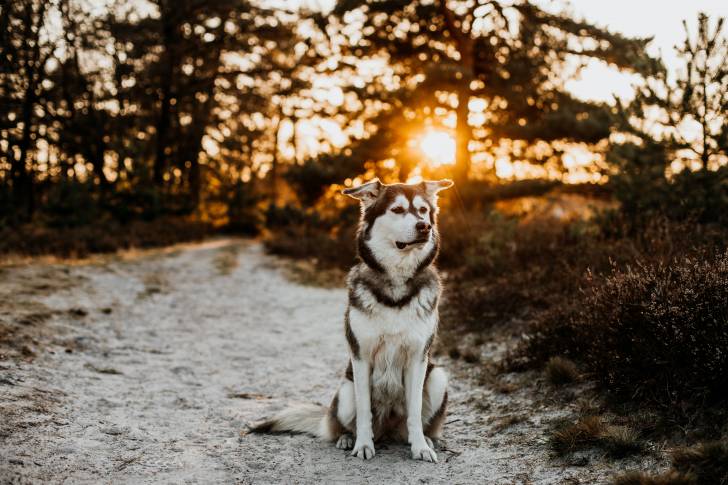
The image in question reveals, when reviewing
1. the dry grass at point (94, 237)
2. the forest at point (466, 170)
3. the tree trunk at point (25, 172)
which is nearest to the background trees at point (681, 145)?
the forest at point (466, 170)

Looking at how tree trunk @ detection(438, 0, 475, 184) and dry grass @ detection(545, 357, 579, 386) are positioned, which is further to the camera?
tree trunk @ detection(438, 0, 475, 184)

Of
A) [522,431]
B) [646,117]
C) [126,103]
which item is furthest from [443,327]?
[126,103]

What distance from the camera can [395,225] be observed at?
14.4 ft

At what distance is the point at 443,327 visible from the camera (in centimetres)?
830

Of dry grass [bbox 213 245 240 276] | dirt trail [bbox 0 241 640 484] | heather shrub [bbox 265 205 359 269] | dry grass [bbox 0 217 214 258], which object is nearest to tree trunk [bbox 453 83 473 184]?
heather shrub [bbox 265 205 359 269]

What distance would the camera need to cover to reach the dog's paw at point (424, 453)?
422 centimetres

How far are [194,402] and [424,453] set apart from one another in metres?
2.63

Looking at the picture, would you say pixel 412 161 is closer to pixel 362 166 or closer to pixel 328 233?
pixel 362 166

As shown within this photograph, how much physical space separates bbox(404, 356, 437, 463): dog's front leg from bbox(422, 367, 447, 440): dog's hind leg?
0.79 ft

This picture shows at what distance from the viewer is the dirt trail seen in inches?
153

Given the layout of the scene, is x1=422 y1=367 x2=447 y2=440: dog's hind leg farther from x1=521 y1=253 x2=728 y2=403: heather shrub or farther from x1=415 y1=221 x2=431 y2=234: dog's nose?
x1=521 y1=253 x2=728 y2=403: heather shrub

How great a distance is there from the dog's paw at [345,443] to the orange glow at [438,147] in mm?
13648

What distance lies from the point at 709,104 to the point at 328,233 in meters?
13.3

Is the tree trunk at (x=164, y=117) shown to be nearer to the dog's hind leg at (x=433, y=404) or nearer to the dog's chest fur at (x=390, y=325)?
the dog's chest fur at (x=390, y=325)
